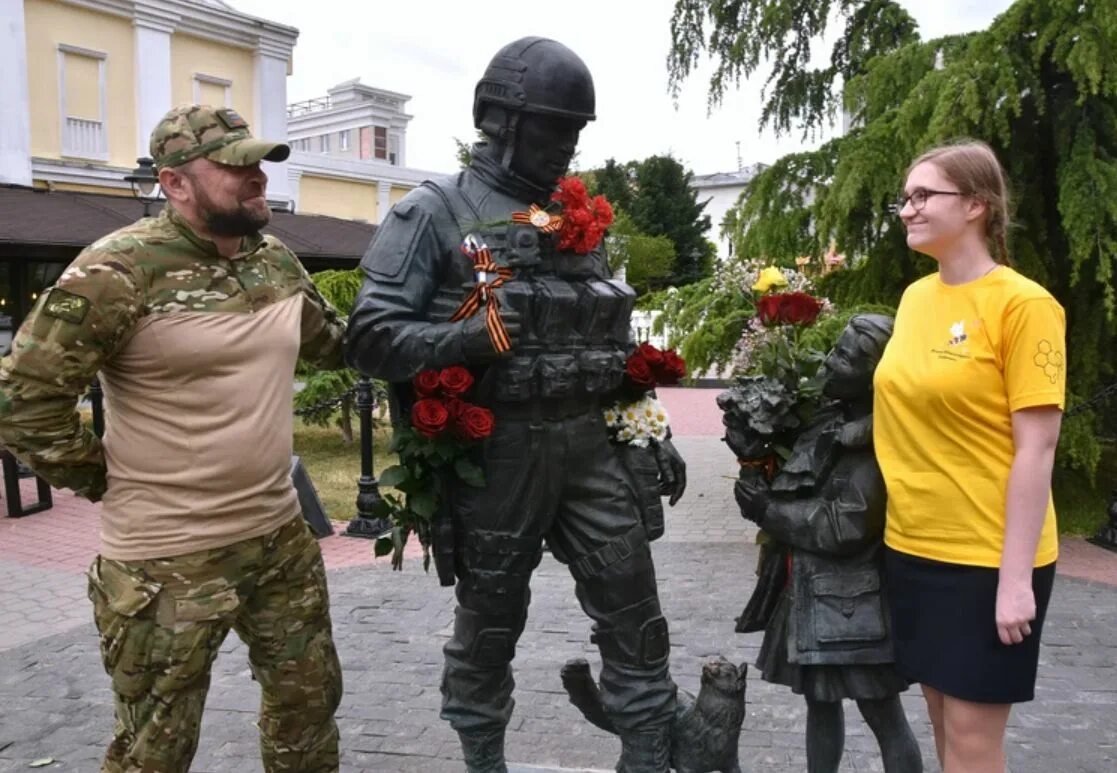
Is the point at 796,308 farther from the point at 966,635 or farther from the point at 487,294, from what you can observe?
the point at 966,635

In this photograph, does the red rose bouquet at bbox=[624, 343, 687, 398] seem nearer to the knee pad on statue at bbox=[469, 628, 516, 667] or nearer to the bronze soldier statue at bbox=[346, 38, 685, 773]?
the bronze soldier statue at bbox=[346, 38, 685, 773]

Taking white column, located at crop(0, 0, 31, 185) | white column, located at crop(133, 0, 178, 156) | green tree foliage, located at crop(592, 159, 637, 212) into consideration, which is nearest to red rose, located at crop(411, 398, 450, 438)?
white column, located at crop(0, 0, 31, 185)

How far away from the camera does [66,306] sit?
2.52 m

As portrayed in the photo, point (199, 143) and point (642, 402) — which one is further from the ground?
point (199, 143)

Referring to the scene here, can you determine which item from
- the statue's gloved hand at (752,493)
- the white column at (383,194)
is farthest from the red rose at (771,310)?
Result: the white column at (383,194)

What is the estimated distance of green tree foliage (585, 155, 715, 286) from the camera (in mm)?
32781

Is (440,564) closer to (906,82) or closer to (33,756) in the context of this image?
(33,756)

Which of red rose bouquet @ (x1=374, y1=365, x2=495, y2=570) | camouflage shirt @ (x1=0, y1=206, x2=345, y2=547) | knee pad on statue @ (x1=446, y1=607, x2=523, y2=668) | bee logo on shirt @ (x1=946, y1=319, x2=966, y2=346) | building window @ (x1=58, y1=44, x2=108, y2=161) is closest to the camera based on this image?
bee logo on shirt @ (x1=946, y1=319, x2=966, y2=346)

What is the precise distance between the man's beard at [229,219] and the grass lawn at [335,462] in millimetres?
5884

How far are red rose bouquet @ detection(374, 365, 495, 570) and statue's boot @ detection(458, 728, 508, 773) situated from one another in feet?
2.11

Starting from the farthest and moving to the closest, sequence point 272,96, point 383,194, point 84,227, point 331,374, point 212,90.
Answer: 1. point 383,194
2. point 272,96
3. point 212,90
4. point 331,374
5. point 84,227

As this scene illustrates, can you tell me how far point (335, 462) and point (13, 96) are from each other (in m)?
7.74

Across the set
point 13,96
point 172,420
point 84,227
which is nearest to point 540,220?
point 172,420

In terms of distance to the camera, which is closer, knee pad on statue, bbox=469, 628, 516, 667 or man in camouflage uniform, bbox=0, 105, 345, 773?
man in camouflage uniform, bbox=0, 105, 345, 773
